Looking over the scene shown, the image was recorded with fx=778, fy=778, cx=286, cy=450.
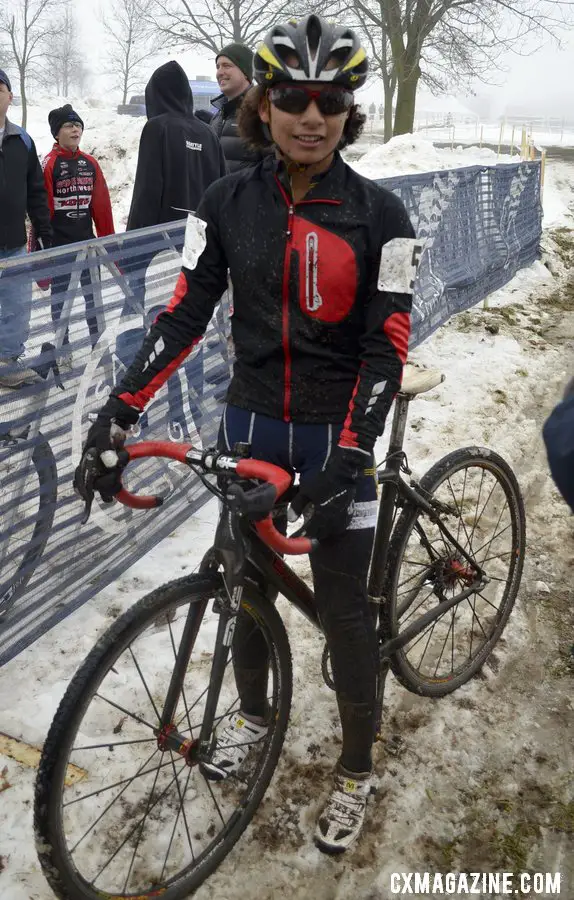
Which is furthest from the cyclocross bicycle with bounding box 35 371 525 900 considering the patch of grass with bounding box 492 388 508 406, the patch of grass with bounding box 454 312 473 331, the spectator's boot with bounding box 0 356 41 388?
the patch of grass with bounding box 454 312 473 331

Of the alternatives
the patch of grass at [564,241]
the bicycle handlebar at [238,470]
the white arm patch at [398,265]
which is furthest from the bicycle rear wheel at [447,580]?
the patch of grass at [564,241]

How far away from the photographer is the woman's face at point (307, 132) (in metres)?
2.14

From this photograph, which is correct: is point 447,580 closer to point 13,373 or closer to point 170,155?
point 13,373

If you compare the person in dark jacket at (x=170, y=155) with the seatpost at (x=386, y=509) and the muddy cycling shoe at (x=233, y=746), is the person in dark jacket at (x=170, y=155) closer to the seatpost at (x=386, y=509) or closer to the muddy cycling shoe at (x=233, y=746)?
the seatpost at (x=386, y=509)

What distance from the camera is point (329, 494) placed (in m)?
2.12

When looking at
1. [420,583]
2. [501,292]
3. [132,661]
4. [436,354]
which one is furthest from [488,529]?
[501,292]

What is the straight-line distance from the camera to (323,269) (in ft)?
7.23

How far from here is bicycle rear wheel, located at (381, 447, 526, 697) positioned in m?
3.08

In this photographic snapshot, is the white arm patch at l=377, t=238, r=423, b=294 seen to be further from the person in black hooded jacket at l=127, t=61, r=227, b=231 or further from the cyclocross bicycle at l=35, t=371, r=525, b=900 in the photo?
the person in black hooded jacket at l=127, t=61, r=227, b=231

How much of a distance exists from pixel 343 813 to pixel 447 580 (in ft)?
3.46

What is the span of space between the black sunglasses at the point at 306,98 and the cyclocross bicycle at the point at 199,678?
966mm

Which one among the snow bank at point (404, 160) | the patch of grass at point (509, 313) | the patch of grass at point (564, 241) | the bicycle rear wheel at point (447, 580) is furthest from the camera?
the snow bank at point (404, 160)

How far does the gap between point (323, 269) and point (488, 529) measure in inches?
114

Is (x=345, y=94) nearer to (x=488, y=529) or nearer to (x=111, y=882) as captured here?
(x=111, y=882)
